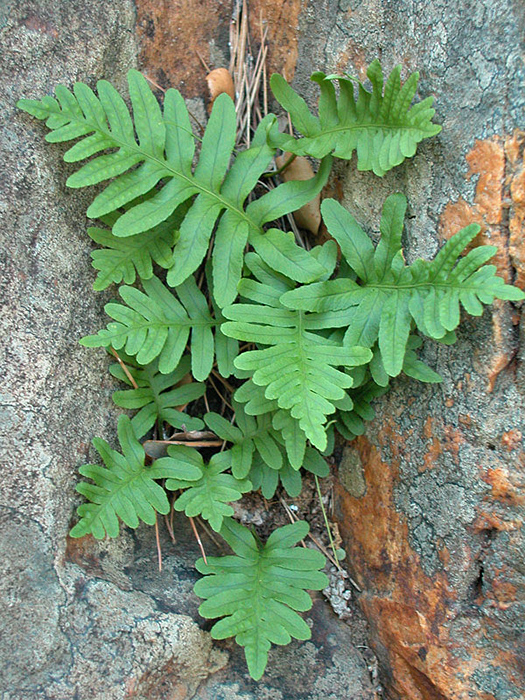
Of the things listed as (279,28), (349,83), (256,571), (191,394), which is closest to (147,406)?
(191,394)

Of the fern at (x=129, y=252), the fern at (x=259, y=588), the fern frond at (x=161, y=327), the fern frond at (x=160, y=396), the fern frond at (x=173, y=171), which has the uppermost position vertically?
the fern frond at (x=173, y=171)

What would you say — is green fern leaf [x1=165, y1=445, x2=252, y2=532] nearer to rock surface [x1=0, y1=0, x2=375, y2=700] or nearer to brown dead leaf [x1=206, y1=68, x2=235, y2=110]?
rock surface [x1=0, y1=0, x2=375, y2=700]

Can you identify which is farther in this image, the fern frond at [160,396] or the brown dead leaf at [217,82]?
the brown dead leaf at [217,82]

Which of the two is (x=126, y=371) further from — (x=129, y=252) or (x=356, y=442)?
(x=356, y=442)

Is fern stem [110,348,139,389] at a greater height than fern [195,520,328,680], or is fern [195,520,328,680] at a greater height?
fern stem [110,348,139,389]

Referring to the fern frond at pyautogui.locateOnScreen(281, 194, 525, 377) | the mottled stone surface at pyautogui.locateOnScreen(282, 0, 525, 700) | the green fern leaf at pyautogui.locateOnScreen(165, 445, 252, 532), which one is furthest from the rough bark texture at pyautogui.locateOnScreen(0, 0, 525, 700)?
the green fern leaf at pyautogui.locateOnScreen(165, 445, 252, 532)

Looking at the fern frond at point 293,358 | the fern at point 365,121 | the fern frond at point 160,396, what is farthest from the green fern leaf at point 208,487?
the fern at point 365,121

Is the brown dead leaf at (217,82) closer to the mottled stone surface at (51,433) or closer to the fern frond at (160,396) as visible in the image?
the mottled stone surface at (51,433)

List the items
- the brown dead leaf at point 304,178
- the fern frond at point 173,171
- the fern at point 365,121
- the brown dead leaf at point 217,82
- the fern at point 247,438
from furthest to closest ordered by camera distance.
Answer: the brown dead leaf at point 217,82 < the brown dead leaf at point 304,178 < the fern at point 247,438 < the fern frond at point 173,171 < the fern at point 365,121
